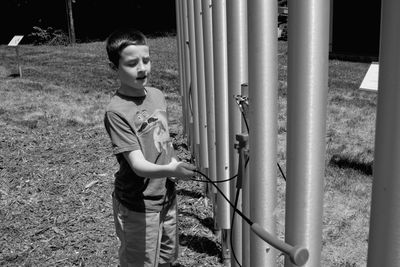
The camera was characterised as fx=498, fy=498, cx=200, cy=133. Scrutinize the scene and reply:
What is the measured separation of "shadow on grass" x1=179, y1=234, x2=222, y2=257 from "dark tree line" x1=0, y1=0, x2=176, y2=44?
69.6 ft

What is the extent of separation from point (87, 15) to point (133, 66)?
24.4m

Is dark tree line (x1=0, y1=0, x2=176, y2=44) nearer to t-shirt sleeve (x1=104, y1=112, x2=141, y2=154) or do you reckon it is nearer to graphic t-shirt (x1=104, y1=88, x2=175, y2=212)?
graphic t-shirt (x1=104, y1=88, x2=175, y2=212)

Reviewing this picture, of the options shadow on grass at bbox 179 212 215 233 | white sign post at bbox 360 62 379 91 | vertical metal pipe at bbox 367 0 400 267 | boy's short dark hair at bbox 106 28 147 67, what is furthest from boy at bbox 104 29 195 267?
white sign post at bbox 360 62 379 91

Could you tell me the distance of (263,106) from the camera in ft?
5.14

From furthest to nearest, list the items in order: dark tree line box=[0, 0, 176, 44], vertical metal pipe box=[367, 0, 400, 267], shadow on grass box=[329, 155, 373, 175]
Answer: dark tree line box=[0, 0, 176, 44] < shadow on grass box=[329, 155, 373, 175] < vertical metal pipe box=[367, 0, 400, 267]

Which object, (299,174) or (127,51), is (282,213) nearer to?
(127,51)

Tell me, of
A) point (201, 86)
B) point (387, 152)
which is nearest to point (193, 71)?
point (201, 86)

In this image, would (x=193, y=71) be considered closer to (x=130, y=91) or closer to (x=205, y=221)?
(x=205, y=221)

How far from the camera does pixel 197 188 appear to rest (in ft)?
13.4

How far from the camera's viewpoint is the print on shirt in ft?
6.91

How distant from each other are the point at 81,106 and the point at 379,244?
22.9 feet

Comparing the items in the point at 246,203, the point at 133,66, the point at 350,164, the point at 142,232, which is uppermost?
the point at 133,66

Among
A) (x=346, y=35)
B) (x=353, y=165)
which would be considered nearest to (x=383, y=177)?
(x=353, y=165)

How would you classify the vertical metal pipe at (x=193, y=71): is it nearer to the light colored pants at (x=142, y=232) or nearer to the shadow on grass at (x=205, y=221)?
the shadow on grass at (x=205, y=221)
